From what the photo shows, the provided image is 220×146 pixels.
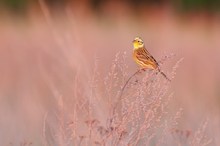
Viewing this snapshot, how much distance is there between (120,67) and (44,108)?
7.07 ft

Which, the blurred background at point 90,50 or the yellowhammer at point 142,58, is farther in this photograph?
the blurred background at point 90,50

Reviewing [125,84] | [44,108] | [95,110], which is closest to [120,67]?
[125,84]

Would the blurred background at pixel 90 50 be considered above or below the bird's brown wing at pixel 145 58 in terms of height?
below

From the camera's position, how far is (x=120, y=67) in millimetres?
4680

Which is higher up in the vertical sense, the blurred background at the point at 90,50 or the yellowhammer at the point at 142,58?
the yellowhammer at the point at 142,58

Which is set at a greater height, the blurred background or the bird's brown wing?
the bird's brown wing

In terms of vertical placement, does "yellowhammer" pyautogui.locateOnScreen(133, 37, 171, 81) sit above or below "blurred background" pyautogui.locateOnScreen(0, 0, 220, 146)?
above

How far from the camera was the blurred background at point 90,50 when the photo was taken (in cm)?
645

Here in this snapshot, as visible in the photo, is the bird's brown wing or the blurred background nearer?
the bird's brown wing

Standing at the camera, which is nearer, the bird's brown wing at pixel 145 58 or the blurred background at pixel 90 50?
the bird's brown wing at pixel 145 58

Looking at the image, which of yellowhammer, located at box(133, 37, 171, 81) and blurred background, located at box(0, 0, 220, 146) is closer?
yellowhammer, located at box(133, 37, 171, 81)

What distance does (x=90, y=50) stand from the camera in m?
9.52

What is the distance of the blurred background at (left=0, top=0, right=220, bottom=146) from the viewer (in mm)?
6445

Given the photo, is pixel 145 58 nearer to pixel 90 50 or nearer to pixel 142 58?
pixel 142 58
